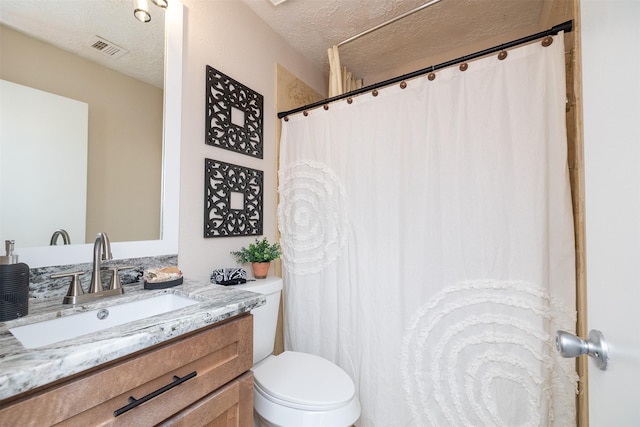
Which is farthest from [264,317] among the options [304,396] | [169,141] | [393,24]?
[393,24]

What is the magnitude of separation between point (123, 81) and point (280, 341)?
5.52 ft

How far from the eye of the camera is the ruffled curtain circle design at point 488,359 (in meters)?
1.05

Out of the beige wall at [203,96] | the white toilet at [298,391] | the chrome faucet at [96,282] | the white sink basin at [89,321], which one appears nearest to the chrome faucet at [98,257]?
the chrome faucet at [96,282]

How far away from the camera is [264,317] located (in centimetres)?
138

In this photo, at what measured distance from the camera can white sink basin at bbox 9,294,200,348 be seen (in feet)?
2.26

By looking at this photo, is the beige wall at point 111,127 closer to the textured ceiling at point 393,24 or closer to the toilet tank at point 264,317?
the toilet tank at point 264,317

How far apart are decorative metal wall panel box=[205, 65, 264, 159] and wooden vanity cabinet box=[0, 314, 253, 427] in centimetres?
99

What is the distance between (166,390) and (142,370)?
0.09 m

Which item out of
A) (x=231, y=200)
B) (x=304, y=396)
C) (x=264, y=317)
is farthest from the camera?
(x=231, y=200)

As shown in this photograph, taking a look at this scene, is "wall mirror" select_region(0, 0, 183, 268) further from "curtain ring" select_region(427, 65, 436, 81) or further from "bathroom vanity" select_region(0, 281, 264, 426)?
"curtain ring" select_region(427, 65, 436, 81)

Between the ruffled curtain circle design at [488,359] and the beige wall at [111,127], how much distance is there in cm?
140

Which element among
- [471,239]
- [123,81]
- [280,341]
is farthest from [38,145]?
[471,239]

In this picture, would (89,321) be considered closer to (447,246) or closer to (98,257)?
(98,257)

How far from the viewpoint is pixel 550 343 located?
1045 mm
